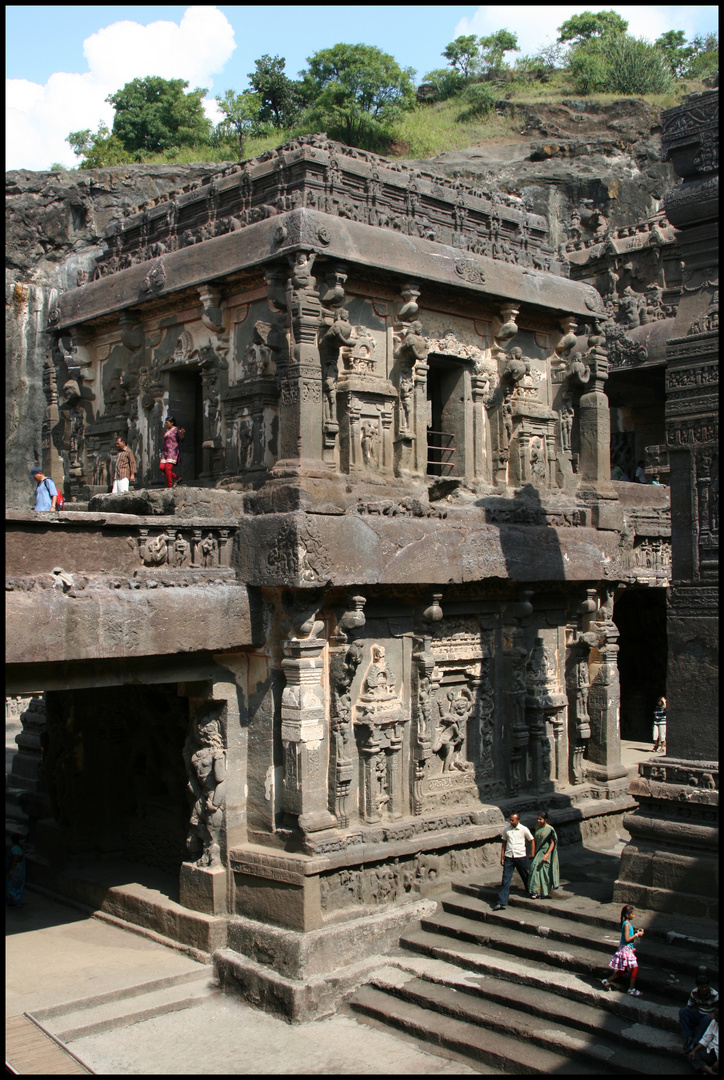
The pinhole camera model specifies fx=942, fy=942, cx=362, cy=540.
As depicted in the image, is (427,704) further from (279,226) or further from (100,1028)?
(279,226)

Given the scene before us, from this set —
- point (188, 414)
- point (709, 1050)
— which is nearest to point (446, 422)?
point (188, 414)

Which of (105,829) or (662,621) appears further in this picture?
(662,621)

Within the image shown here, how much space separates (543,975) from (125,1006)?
148 inches

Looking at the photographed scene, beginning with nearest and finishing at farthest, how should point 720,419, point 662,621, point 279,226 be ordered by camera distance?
point 720,419 < point 279,226 < point 662,621

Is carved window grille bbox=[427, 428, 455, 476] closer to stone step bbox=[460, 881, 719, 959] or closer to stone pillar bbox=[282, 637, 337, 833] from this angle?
stone pillar bbox=[282, 637, 337, 833]

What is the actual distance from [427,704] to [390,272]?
187 inches

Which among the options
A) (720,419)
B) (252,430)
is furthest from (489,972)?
(252,430)

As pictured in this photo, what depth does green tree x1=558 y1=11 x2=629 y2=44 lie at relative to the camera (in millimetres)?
45969

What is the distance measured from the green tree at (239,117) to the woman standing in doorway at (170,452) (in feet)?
90.8

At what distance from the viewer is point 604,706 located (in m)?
12.2

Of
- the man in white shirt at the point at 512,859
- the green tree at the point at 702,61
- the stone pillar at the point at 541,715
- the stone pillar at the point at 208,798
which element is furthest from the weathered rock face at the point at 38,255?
the green tree at the point at 702,61

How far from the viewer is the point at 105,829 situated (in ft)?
38.9

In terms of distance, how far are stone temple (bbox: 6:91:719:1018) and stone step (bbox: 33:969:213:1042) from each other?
332 mm

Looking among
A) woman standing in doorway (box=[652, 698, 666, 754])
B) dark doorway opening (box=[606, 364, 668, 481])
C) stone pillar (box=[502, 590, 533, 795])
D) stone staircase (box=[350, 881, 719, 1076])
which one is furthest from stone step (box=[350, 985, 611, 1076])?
dark doorway opening (box=[606, 364, 668, 481])
